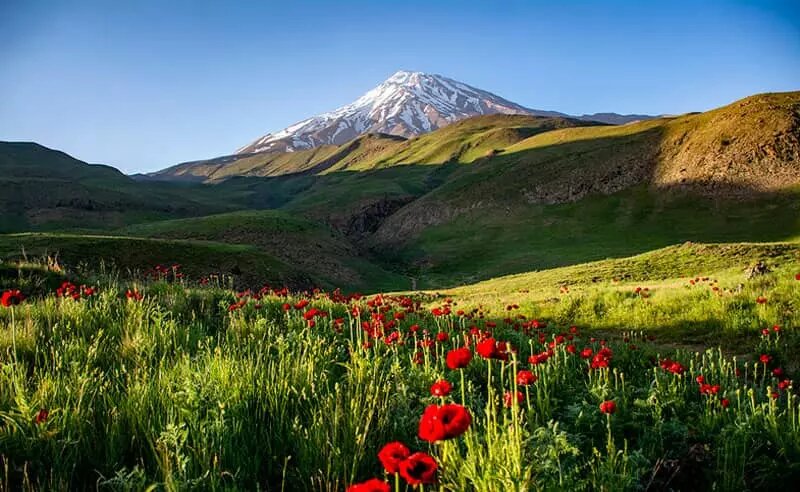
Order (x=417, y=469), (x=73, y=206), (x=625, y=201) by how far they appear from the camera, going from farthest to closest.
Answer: (x=73, y=206), (x=625, y=201), (x=417, y=469)

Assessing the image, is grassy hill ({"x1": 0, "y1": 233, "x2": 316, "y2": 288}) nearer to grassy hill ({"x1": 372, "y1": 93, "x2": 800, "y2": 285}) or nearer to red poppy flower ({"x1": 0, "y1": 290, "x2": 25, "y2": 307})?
grassy hill ({"x1": 372, "y1": 93, "x2": 800, "y2": 285})

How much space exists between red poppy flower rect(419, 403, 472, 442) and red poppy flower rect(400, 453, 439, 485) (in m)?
0.14

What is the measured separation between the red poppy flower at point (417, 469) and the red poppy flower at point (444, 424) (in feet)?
0.44

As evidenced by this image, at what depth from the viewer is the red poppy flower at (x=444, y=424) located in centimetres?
199

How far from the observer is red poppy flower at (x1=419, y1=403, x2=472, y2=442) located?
6.54 feet

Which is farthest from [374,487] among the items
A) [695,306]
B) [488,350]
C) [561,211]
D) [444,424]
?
[561,211]

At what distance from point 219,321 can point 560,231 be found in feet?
165

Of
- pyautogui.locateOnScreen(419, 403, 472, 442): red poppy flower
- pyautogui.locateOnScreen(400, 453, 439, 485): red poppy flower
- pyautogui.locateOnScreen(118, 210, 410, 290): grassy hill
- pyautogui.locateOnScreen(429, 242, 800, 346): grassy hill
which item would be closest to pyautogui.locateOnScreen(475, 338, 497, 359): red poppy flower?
pyautogui.locateOnScreen(419, 403, 472, 442): red poppy flower

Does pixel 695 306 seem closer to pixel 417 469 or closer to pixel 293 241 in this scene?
pixel 417 469

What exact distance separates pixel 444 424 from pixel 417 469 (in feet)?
0.90

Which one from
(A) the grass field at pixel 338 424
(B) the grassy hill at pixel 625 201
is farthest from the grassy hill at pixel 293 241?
(A) the grass field at pixel 338 424

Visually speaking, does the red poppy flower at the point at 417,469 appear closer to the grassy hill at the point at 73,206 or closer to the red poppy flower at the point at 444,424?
the red poppy flower at the point at 444,424

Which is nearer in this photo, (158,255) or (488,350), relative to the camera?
(488,350)

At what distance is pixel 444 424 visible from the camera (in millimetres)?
2053
